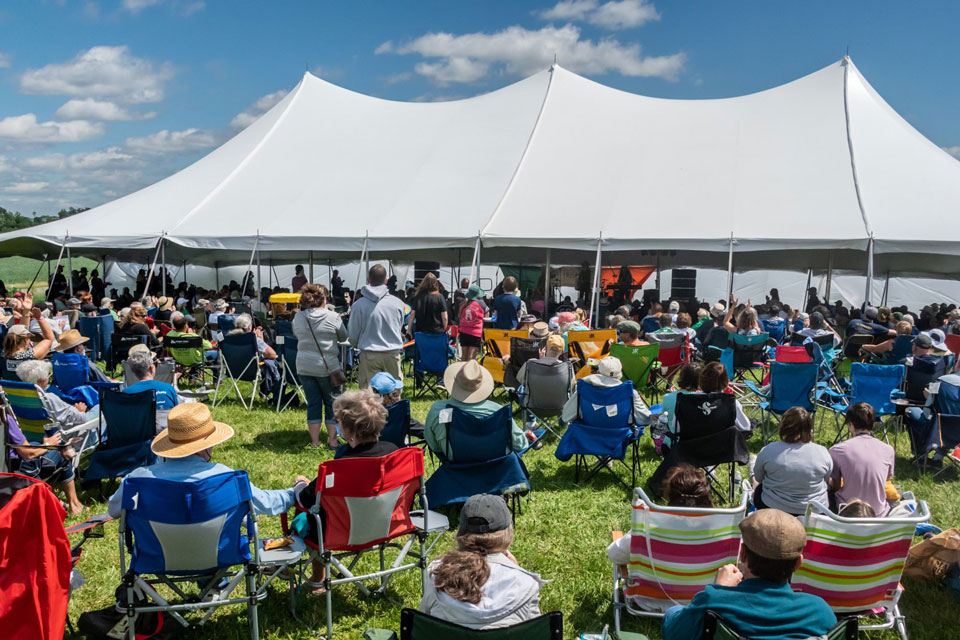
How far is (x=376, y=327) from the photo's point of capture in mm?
5820

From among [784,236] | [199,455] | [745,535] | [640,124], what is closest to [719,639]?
[745,535]

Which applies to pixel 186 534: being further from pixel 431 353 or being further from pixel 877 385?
pixel 877 385

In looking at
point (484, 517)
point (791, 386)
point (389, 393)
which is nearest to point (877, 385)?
point (791, 386)

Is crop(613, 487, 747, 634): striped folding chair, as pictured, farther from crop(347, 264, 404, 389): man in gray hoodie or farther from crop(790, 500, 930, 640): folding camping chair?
crop(347, 264, 404, 389): man in gray hoodie

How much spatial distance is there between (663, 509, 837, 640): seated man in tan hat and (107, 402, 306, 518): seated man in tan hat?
1.80 meters

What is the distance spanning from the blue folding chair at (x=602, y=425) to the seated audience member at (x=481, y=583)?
8.81 feet

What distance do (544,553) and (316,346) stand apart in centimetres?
246

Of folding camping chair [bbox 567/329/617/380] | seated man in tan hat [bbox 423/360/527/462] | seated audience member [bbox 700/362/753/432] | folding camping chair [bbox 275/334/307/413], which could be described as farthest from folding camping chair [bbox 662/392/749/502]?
folding camping chair [bbox 275/334/307/413]

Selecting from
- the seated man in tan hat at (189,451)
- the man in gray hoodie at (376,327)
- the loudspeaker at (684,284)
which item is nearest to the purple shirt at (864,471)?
the seated man in tan hat at (189,451)

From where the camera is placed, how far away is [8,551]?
2332 mm

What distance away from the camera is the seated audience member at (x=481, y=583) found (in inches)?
82.6

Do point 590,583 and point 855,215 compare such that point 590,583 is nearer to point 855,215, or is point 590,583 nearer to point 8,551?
point 8,551

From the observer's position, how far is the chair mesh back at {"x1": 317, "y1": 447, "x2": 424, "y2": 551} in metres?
3.11

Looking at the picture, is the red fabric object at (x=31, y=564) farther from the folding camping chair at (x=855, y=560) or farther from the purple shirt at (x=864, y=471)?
the purple shirt at (x=864, y=471)
